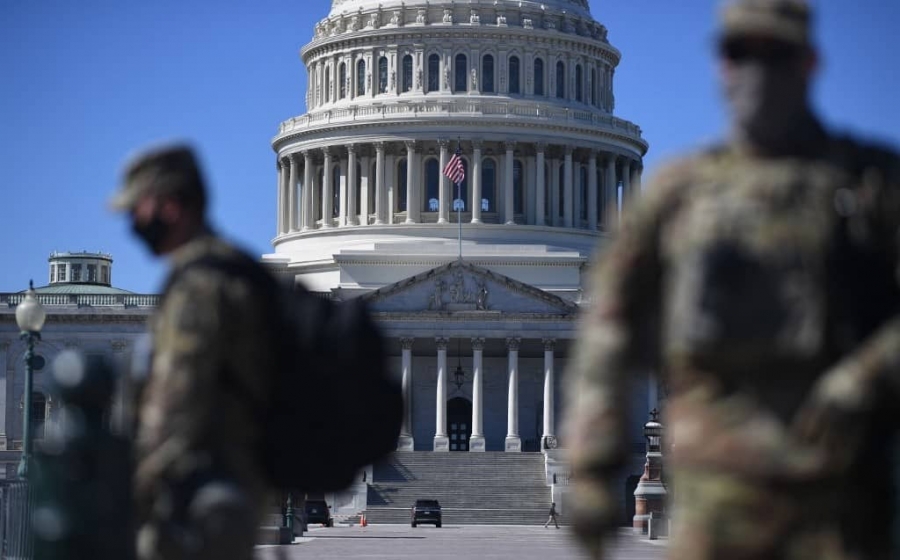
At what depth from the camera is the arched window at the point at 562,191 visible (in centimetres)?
13462

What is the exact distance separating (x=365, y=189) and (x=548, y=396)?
25.4 meters

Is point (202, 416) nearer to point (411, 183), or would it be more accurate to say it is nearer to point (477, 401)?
point (477, 401)

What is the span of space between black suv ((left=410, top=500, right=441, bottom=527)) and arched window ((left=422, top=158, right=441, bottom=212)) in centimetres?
4647

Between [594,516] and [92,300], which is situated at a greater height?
[92,300]

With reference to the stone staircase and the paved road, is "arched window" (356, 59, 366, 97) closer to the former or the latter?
the stone staircase

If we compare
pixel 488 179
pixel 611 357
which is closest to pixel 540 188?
pixel 488 179

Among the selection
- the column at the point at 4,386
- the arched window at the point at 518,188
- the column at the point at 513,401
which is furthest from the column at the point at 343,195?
the column at the point at 4,386

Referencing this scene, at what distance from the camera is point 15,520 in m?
31.8

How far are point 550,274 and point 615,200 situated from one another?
13546mm

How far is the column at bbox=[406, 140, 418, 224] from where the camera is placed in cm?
13188

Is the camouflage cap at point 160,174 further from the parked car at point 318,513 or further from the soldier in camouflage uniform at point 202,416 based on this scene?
the parked car at point 318,513

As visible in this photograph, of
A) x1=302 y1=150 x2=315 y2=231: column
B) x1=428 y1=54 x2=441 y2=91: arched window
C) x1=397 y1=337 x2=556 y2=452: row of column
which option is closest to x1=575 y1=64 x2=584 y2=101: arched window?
x1=428 y1=54 x2=441 y2=91: arched window

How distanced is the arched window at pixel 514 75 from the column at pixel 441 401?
25625 millimetres

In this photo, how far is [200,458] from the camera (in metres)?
9.68
